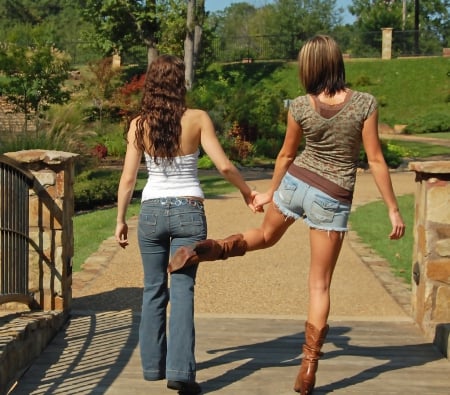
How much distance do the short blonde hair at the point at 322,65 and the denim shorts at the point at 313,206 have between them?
50cm

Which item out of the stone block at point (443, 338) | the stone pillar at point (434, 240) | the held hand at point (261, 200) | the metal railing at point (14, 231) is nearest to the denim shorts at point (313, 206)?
the held hand at point (261, 200)

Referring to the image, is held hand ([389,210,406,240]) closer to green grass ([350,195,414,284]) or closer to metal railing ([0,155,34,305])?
metal railing ([0,155,34,305])

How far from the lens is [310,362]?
439 cm

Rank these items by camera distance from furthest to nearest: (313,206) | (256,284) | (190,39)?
(190,39), (256,284), (313,206)

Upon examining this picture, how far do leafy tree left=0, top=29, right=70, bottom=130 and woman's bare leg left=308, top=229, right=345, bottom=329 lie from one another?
49.5 ft

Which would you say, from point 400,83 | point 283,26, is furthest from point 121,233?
point 283,26

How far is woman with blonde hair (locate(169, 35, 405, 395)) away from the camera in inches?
167

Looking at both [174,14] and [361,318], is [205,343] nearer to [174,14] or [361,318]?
[361,318]

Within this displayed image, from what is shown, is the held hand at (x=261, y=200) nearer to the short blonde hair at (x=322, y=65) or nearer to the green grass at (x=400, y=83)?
the short blonde hair at (x=322, y=65)

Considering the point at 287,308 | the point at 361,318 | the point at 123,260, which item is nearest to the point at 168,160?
the point at 361,318

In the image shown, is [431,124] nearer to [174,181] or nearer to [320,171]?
[320,171]

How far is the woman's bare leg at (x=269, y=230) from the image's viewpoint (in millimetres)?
4504

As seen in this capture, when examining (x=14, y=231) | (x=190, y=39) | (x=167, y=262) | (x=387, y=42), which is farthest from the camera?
(x=387, y=42)

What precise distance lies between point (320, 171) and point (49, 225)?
8.21 ft
